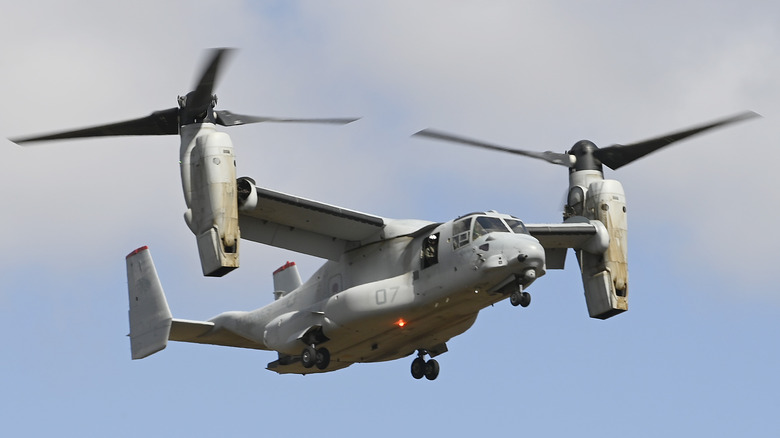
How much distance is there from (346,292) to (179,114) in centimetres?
530

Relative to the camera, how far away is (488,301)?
33875mm

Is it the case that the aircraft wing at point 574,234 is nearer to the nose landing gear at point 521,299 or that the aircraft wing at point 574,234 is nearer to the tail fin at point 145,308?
the nose landing gear at point 521,299

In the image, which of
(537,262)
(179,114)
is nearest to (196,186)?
(179,114)

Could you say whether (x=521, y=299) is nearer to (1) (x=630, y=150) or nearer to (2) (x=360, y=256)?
(2) (x=360, y=256)

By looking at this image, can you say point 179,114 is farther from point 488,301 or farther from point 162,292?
point 488,301

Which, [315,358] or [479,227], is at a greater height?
[479,227]

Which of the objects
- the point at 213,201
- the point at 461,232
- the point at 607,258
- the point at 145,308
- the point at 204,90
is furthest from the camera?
the point at 607,258

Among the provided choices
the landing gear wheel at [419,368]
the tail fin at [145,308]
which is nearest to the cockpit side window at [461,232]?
the landing gear wheel at [419,368]

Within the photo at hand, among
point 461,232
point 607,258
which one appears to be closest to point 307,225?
point 461,232

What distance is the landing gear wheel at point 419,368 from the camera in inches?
1447

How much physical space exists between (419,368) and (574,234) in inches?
188

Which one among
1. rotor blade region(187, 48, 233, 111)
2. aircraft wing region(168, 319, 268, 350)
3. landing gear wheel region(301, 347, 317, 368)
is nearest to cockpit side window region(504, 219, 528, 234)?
landing gear wheel region(301, 347, 317, 368)

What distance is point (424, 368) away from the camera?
121 feet

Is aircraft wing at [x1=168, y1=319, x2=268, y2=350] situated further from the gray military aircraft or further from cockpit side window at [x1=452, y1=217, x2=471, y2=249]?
cockpit side window at [x1=452, y1=217, x2=471, y2=249]
